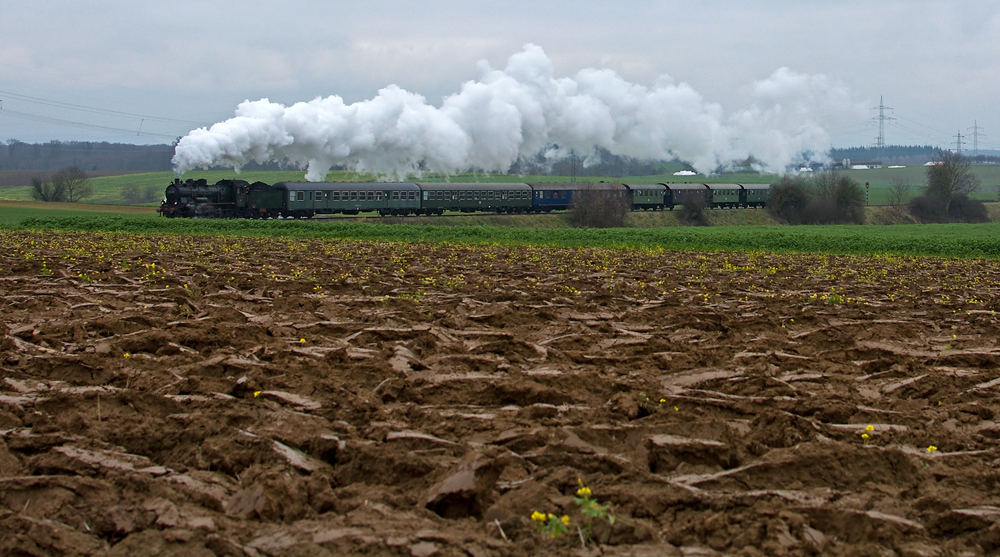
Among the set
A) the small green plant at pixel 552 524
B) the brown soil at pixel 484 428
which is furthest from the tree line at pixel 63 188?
the small green plant at pixel 552 524

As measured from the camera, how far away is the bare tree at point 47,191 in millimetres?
93062

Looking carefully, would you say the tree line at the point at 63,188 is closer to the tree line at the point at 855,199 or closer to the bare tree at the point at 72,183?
the bare tree at the point at 72,183

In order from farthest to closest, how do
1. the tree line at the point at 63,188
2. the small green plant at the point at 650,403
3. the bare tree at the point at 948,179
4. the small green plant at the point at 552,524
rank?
the tree line at the point at 63,188 → the bare tree at the point at 948,179 → the small green plant at the point at 650,403 → the small green plant at the point at 552,524

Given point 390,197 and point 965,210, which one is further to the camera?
point 965,210

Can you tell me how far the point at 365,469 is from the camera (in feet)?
18.3

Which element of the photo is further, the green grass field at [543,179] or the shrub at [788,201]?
the green grass field at [543,179]

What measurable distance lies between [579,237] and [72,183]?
254ft

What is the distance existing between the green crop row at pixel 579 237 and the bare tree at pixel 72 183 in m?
52.2

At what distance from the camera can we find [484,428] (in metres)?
6.45

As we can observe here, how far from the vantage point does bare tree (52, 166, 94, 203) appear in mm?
97562

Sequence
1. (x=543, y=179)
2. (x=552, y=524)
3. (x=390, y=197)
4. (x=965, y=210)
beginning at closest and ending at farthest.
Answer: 1. (x=552, y=524)
2. (x=390, y=197)
3. (x=965, y=210)
4. (x=543, y=179)

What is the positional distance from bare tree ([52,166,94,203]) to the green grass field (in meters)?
2.11

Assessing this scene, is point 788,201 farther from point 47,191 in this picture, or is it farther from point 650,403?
point 650,403

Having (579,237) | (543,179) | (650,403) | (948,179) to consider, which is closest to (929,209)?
(948,179)
